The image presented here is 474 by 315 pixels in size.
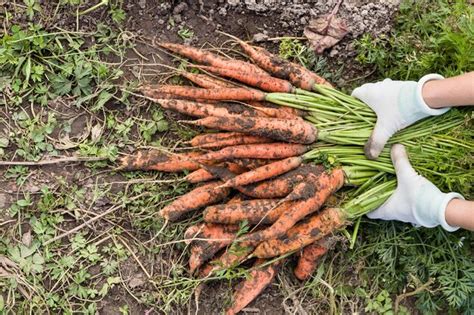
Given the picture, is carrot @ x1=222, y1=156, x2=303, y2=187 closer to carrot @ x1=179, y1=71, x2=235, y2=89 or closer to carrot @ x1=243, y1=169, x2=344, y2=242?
carrot @ x1=243, y1=169, x2=344, y2=242

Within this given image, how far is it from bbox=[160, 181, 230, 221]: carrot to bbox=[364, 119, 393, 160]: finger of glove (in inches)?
28.6

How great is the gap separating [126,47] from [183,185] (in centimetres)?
77

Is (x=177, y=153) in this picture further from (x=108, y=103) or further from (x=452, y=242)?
(x=452, y=242)

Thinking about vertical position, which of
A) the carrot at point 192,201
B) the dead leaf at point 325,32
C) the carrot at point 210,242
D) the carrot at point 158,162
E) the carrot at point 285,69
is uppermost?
the dead leaf at point 325,32

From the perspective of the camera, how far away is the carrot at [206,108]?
2.87m

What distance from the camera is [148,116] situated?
3.04 meters

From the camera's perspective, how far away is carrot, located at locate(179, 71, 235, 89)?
294cm

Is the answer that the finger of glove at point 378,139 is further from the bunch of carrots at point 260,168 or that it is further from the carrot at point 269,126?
the carrot at point 269,126

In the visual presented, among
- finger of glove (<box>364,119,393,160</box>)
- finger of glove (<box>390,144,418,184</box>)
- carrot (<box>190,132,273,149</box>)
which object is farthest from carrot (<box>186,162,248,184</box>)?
finger of glove (<box>390,144,418,184</box>)

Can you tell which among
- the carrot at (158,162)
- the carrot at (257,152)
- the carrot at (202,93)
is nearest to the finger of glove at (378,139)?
the carrot at (257,152)

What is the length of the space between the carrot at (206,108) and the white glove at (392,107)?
1.76 ft

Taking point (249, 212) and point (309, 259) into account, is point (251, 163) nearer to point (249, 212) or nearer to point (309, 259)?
Result: point (249, 212)

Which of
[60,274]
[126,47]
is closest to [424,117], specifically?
[126,47]

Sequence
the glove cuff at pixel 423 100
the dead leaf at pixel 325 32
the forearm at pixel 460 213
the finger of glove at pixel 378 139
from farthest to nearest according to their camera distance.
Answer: the dead leaf at pixel 325 32 → the finger of glove at pixel 378 139 → the glove cuff at pixel 423 100 → the forearm at pixel 460 213
